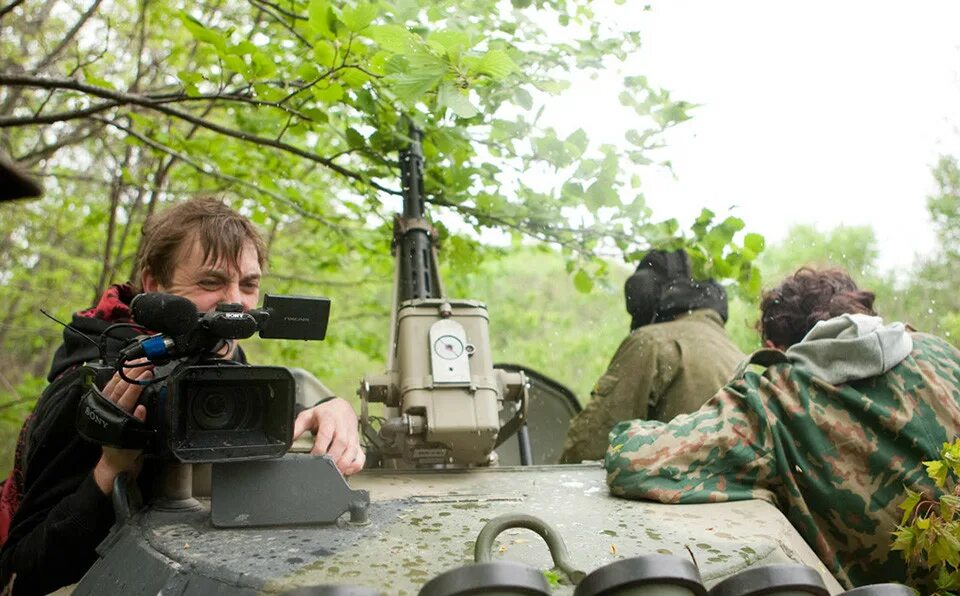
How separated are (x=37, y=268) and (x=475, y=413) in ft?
26.8

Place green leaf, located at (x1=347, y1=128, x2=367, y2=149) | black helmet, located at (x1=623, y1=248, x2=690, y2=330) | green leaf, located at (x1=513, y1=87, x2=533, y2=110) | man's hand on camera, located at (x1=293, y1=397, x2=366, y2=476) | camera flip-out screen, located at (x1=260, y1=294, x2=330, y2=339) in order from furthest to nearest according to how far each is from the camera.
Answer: black helmet, located at (x1=623, y1=248, x2=690, y2=330), green leaf, located at (x1=347, y1=128, x2=367, y2=149), green leaf, located at (x1=513, y1=87, x2=533, y2=110), man's hand on camera, located at (x1=293, y1=397, x2=366, y2=476), camera flip-out screen, located at (x1=260, y1=294, x2=330, y2=339)

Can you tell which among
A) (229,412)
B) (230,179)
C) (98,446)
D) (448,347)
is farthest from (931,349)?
(230,179)

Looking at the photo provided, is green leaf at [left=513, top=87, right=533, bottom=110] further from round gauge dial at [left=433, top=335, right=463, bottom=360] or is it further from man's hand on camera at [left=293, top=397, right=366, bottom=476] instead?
man's hand on camera at [left=293, top=397, right=366, bottom=476]

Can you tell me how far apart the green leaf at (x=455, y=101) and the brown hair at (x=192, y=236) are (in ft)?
2.49

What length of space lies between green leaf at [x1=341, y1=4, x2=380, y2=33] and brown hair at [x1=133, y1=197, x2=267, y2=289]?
2.80 ft

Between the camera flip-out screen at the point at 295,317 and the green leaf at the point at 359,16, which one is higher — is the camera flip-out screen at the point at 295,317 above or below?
below

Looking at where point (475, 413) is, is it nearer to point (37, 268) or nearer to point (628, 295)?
point (628, 295)

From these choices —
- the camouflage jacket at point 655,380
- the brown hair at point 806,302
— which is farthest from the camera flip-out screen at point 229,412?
the camouflage jacket at point 655,380

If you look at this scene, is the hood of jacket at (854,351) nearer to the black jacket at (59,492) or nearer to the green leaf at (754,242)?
the green leaf at (754,242)

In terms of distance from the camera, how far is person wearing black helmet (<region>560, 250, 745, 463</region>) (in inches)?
171

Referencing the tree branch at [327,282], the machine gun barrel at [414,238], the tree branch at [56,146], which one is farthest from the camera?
the tree branch at [327,282]

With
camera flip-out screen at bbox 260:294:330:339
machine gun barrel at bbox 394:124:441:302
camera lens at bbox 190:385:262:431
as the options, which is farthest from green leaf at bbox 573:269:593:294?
camera lens at bbox 190:385:262:431

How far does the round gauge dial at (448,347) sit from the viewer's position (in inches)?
120

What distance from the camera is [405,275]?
402cm
